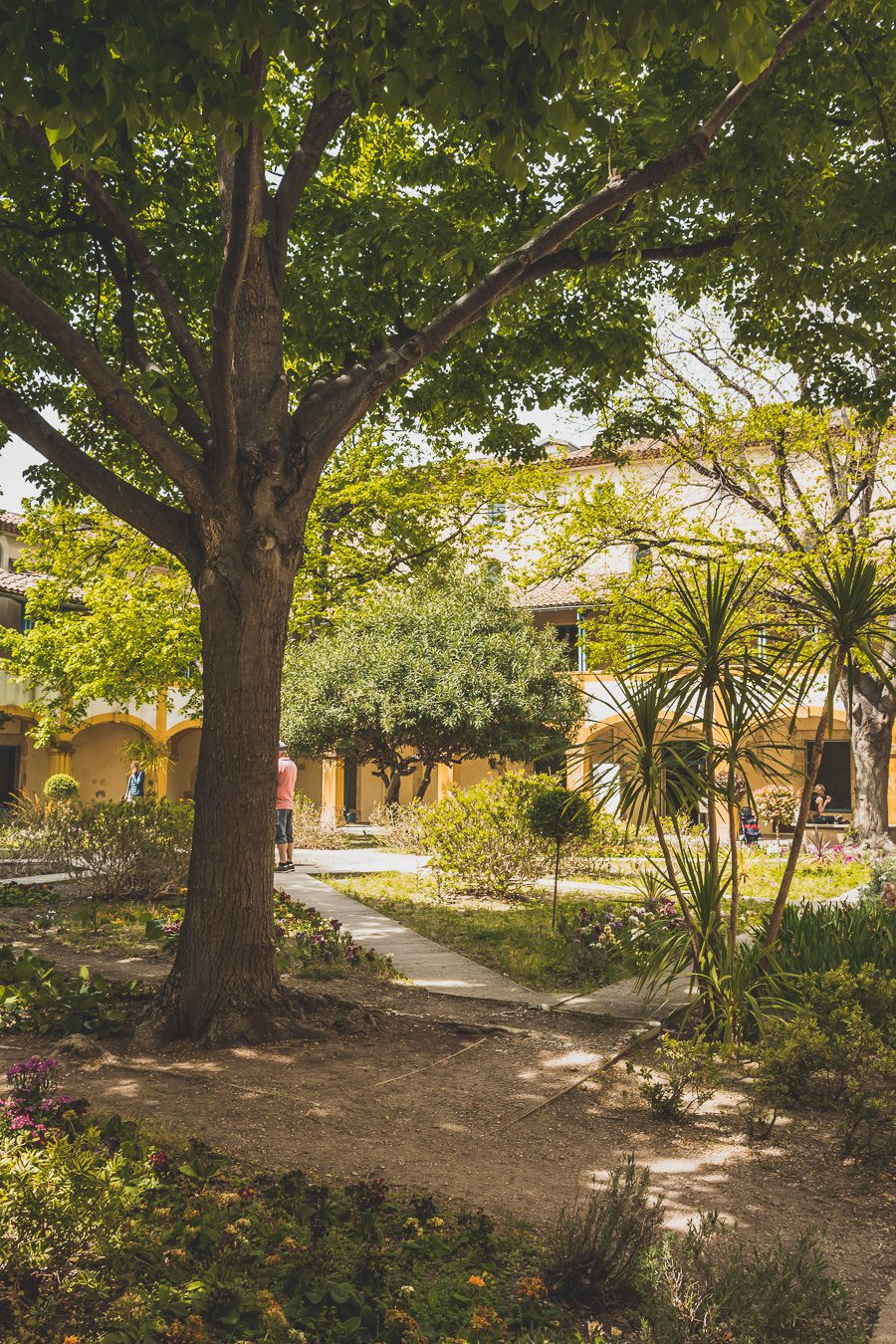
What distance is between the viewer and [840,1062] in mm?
4551

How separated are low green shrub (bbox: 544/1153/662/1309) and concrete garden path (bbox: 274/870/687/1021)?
2.63m

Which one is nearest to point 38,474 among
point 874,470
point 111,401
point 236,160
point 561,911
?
point 111,401

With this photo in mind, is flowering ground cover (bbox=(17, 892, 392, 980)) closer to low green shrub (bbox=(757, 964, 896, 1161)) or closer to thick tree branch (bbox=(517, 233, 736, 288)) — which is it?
low green shrub (bbox=(757, 964, 896, 1161))

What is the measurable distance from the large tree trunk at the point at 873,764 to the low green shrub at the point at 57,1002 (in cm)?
1310

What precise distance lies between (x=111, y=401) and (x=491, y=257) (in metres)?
3.09

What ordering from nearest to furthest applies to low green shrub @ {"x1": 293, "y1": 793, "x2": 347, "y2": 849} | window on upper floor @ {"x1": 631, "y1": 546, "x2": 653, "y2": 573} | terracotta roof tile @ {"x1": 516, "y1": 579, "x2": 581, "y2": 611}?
window on upper floor @ {"x1": 631, "y1": 546, "x2": 653, "y2": 573}, low green shrub @ {"x1": 293, "y1": 793, "x2": 347, "y2": 849}, terracotta roof tile @ {"x1": 516, "y1": 579, "x2": 581, "y2": 611}

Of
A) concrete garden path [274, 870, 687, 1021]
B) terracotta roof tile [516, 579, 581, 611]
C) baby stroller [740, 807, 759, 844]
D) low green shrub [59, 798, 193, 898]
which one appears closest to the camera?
concrete garden path [274, 870, 687, 1021]

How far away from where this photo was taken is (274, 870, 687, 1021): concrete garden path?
6684mm

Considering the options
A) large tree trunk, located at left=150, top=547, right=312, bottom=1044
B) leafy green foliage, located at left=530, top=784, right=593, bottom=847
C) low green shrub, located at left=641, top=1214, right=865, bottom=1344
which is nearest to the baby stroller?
leafy green foliage, located at left=530, top=784, right=593, bottom=847

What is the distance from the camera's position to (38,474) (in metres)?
9.78

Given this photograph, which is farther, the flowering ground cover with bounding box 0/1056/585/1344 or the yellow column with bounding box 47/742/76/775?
the yellow column with bounding box 47/742/76/775

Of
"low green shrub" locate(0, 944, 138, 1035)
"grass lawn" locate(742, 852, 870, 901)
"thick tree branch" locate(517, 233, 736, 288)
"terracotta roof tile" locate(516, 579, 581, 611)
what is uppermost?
"terracotta roof tile" locate(516, 579, 581, 611)

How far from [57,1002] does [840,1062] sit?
4129 millimetres

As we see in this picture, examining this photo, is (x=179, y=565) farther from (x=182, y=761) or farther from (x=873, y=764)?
(x=182, y=761)
